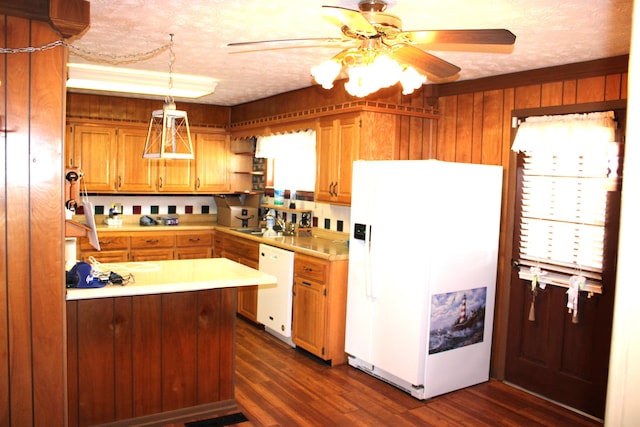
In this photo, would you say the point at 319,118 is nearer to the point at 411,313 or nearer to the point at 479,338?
the point at 411,313

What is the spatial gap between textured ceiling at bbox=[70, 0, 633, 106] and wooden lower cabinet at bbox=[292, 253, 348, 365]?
1.64 m

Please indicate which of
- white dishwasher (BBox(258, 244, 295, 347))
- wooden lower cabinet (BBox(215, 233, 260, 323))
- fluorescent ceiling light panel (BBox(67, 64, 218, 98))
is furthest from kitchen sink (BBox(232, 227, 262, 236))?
fluorescent ceiling light panel (BBox(67, 64, 218, 98))

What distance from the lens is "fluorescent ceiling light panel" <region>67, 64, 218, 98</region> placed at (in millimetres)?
4473

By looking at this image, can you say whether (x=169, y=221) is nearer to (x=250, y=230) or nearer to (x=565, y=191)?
(x=250, y=230)

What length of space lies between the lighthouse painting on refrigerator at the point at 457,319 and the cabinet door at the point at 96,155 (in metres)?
4.14

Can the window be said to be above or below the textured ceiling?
below

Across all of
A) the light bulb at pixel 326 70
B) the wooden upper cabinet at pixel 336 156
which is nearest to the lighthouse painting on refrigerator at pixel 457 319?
the wooden upper cabinet at pixel 336 156

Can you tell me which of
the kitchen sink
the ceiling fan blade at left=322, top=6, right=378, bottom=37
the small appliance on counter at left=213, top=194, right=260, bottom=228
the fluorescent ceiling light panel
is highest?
the fluorescent ceiling light panel

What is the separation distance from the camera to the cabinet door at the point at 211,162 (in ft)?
21.4

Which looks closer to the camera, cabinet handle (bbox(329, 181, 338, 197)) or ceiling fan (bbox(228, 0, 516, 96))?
ceiling fan (bbox(228, 0, 516, 96))

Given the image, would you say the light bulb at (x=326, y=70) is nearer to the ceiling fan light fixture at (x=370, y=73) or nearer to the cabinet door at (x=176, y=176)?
the ceiling fan light fixture at (x=370, y=73)

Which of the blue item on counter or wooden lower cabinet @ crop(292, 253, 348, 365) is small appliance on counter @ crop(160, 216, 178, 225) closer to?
wooden lower cabinet @ crop(292, 253, 348, 365)

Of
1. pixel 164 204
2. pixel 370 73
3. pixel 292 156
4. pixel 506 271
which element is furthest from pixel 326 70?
pixel 164 204

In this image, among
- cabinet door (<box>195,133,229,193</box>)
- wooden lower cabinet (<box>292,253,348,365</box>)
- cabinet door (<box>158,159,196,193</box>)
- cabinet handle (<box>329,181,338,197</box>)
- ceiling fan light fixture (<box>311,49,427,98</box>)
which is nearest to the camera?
ceiling fan light fixture (<box>311,49,427,98</box>)
